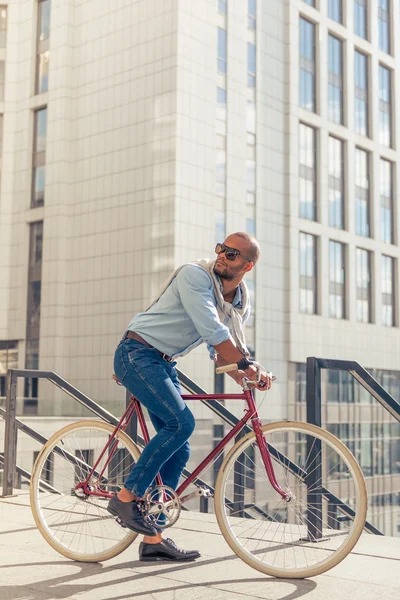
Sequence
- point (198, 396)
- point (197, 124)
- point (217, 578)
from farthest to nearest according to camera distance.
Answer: point (197, 124)
point (198, 396)
point (217, 578)

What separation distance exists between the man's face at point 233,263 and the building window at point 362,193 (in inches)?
1521

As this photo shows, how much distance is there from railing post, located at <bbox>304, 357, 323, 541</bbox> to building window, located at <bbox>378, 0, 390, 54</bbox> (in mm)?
43006

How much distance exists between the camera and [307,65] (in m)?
41.0

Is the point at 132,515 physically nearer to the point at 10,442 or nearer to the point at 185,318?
the point at 185,318

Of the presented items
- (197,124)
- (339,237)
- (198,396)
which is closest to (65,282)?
(197,124)

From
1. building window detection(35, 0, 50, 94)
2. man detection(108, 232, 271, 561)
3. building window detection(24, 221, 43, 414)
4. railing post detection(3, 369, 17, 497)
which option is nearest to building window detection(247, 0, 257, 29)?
building window detection(35, 0, 50, 94)

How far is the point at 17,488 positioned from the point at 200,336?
4.34 meters

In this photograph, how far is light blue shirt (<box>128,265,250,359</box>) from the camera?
13.5ft

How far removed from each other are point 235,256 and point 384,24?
4484cm

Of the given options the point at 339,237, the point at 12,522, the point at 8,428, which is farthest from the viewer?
the point at 339,237

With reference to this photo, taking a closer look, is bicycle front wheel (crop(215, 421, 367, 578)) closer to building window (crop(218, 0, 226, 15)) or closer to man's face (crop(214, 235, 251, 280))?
man's face (crop(214, 235, 251, 280))

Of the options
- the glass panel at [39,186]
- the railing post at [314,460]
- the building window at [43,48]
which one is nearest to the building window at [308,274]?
the glass panel at [39,186]

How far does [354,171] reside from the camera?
1665 inches

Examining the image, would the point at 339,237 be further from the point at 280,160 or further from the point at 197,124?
the point at 197,124
